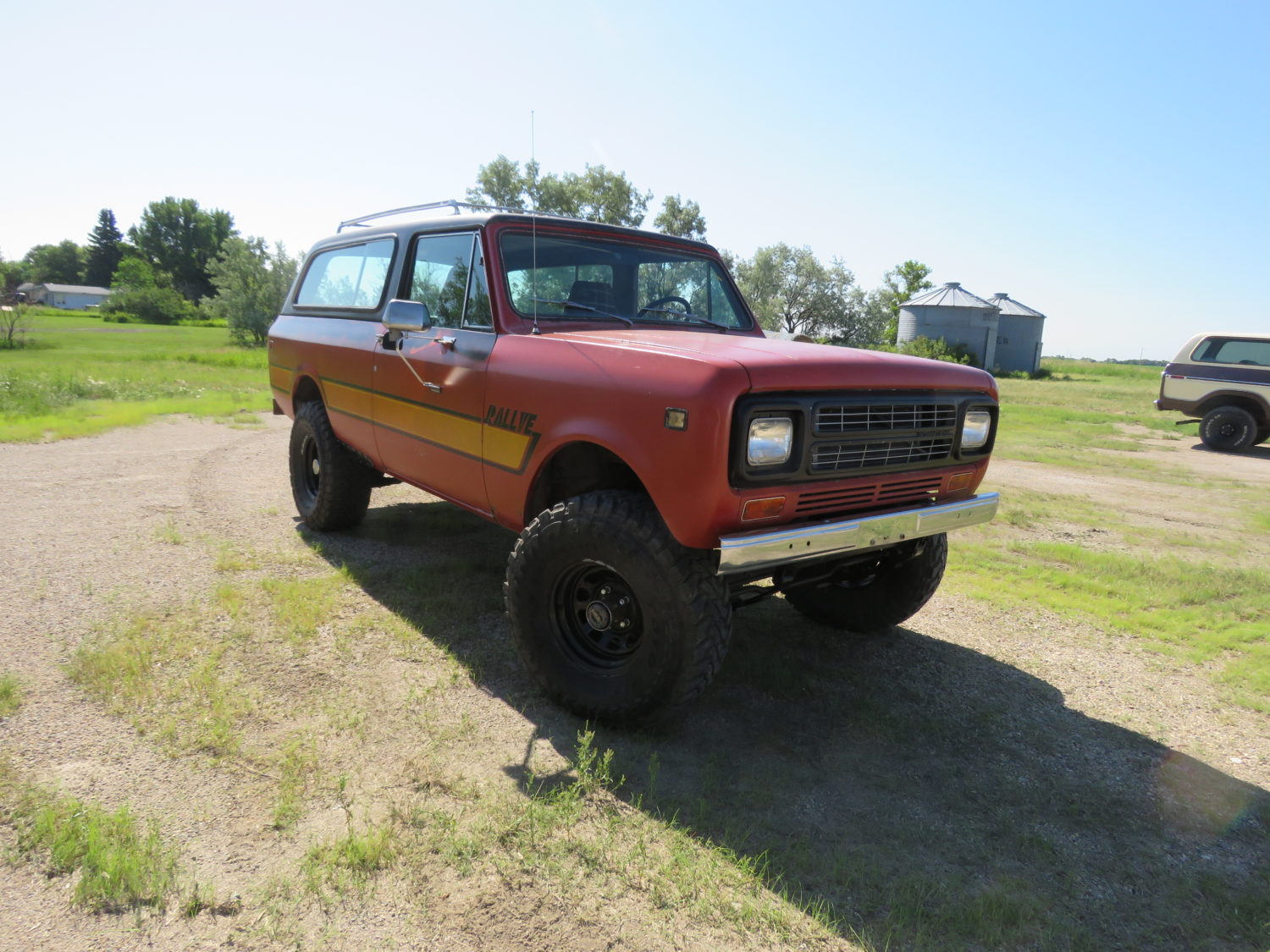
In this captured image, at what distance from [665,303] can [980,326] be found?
3752cm

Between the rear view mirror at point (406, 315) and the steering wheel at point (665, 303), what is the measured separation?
1120mm

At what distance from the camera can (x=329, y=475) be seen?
18.0ft

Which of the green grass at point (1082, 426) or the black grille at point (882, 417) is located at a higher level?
the black grille at point (882, 417)

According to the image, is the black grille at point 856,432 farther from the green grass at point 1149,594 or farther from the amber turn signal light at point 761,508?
the green grass at point 1149,594

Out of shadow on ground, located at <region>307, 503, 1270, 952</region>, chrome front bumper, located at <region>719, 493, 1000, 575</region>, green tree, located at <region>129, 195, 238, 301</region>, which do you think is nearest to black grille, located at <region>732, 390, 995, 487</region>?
chrome front bumper, located at <region>719, 493, 1000, 575</region>

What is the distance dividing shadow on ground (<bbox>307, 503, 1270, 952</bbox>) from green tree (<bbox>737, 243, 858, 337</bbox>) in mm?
54325

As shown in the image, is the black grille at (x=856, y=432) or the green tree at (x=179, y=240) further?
the green tree at (x=179, y=240)

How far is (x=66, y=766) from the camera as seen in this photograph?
2.73 m

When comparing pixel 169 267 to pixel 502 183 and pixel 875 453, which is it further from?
pixel 875 453

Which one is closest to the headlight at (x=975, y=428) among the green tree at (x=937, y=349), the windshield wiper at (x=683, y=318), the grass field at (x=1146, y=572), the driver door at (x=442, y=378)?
the windshield wiper at (x=683, y=318)

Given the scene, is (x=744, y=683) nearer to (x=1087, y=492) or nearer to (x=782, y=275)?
(x=1087, y=492)

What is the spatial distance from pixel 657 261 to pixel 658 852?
10.2 feet

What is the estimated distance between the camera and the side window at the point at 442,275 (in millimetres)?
4055

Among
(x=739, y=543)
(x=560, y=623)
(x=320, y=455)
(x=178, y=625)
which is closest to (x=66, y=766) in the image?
(x=178, y=625)
